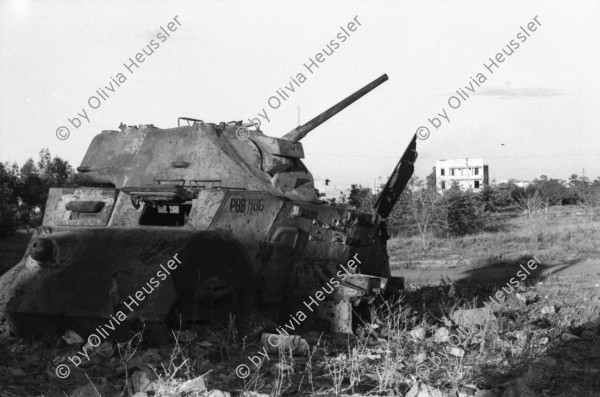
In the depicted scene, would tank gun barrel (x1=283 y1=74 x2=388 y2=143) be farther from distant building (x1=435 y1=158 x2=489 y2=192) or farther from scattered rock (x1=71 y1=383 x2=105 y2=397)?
distant building (x1=435 y1=158 x2=489 y2=192)

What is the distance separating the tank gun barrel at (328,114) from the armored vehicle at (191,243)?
24 mm

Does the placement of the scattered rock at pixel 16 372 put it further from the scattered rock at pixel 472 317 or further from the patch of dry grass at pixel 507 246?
the patch of dry grass at pixel 507 246

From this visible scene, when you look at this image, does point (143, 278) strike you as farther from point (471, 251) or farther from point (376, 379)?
point (471, 251)

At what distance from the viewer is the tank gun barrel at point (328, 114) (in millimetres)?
10203

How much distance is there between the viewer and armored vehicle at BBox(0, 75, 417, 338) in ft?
24.0

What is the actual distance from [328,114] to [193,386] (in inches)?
222

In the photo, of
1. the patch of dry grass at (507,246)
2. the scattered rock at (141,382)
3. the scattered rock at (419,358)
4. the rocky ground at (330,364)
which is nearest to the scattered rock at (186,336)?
the rocky ground at (330,364)

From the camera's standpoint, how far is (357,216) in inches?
391

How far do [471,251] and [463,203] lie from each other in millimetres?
8438

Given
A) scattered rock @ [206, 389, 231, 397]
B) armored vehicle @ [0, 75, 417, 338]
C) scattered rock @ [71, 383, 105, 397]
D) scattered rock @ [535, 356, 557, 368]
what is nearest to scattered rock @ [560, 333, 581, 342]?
scattered rock @ [535, 356, 557, 368]

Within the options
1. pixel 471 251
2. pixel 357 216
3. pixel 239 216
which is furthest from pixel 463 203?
pixel 239 216

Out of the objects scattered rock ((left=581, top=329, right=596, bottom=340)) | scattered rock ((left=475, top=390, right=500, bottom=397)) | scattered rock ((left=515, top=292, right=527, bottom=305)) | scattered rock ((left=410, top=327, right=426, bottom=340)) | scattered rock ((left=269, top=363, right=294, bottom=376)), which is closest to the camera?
scattered rock ((left=475, top=390, right=500, bottom=397))

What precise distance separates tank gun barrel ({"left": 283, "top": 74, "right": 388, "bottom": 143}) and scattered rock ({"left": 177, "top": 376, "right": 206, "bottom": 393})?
4.70m

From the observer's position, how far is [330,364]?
6.86 m
